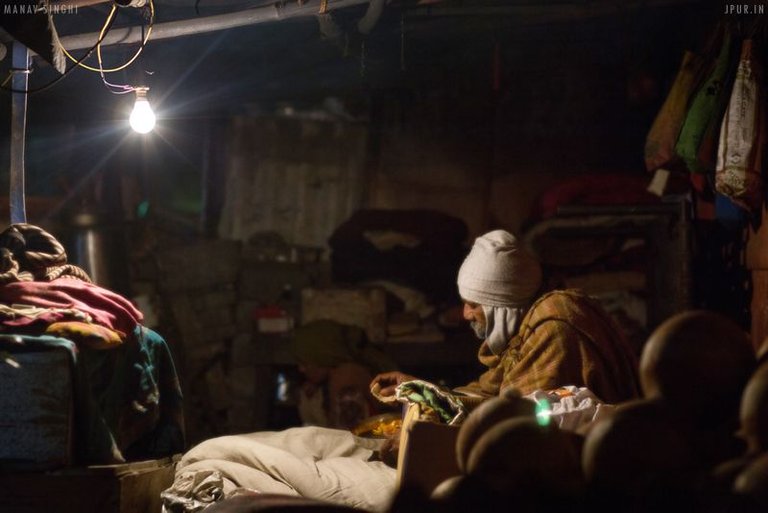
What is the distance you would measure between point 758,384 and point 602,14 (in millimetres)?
5004

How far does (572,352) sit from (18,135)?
12.5 feet

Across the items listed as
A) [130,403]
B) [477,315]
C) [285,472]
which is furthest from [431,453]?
[477,315]

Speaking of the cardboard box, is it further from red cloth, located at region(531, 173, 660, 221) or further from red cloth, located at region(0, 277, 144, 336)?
red cloth, located at region(531, 173, 660, 221)

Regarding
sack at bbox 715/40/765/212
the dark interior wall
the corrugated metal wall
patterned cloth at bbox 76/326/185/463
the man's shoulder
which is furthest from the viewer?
the corrugated metal wall

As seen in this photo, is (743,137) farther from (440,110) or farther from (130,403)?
(440,110)

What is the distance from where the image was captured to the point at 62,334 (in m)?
5.01

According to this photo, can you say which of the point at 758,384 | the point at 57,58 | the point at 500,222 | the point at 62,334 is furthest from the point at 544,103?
the point at 758,384

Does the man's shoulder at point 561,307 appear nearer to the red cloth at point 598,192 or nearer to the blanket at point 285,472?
the blanket at point 285,472

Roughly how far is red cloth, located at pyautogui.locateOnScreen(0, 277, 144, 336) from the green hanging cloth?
11.8 ft

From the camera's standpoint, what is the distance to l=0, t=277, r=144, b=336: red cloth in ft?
17.0

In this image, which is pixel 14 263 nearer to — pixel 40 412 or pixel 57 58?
pixel 40 412

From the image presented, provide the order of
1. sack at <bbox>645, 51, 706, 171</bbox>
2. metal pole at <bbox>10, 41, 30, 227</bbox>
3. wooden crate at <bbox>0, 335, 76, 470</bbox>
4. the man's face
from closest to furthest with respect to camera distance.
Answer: wooden crate at <bbox>0, 335, 76, 470</bbox> < the man's face < metal pole at <bbox>10, 41, 30, 227</bbox> < sack at <bbox>645, 51, 706, 171</bbox>

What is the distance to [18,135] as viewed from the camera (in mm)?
6652

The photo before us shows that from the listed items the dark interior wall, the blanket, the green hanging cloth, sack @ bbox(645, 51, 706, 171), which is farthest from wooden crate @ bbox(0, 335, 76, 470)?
the dark interior wall
